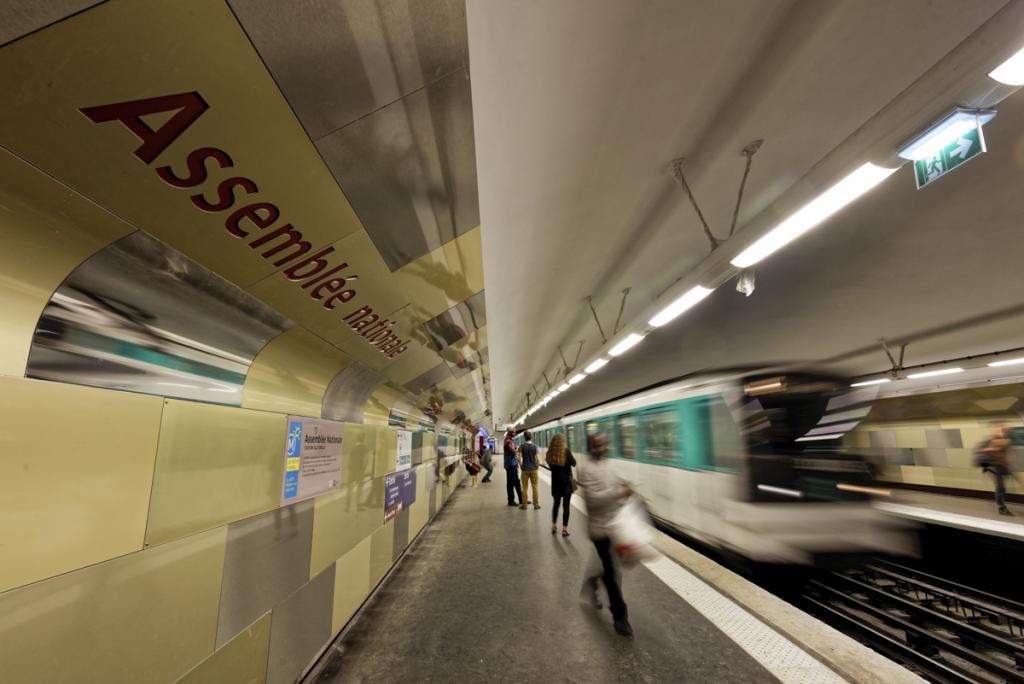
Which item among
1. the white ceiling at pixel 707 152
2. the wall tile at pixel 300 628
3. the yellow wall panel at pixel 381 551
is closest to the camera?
the white ceiling at pixel 707 152

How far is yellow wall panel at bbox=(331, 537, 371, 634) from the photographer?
3.49m

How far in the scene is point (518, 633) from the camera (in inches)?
139

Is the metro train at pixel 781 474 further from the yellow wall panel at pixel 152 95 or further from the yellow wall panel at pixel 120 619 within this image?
the yellow wall panel at pixel 152 95

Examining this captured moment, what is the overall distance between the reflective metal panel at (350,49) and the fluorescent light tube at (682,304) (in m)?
2.74

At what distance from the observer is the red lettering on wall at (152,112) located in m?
1.17

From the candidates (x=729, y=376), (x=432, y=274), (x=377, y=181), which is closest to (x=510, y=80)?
(x=377, y=181)

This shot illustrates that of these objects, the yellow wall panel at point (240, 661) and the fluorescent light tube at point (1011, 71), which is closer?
the fluorescent light tube at point (1011, 71)

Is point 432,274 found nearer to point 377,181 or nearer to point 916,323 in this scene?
point 377,181

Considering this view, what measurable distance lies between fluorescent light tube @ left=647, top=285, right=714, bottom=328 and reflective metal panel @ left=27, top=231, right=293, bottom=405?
3317 millimetres

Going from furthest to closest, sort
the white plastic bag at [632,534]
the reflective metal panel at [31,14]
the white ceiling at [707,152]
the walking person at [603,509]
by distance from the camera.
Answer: the walking person at [603,509], the white plastic bag at [632,534], the white ceiling at [707,152], the reflective metal panel at [31,14]

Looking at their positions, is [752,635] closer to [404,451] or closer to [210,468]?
[210,468]

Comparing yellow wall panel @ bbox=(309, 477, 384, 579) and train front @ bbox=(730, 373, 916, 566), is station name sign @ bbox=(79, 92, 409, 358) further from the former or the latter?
train front @ bbox=(730, 373, 916, 566)

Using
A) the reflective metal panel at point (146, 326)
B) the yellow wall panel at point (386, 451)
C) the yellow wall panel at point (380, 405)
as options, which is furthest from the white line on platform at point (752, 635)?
the reflective metal panel at point (146, 326)

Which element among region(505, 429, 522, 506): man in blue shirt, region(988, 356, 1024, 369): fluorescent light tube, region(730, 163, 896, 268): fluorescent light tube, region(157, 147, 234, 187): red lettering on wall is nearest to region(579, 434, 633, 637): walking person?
region(730, 163, 896, 268): fluorescent light tube
